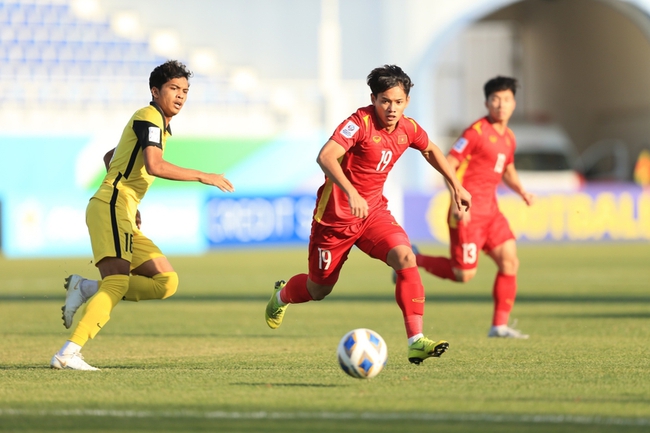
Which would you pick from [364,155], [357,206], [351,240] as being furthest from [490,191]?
[357,206]

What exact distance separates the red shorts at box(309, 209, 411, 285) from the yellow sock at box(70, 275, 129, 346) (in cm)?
131

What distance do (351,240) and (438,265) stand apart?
8.59ft

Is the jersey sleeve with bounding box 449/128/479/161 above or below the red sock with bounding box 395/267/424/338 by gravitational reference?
above

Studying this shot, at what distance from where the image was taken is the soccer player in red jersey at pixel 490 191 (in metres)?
9.48

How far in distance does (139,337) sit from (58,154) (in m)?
17.2

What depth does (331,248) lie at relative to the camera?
752cm

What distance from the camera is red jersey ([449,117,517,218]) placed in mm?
9516

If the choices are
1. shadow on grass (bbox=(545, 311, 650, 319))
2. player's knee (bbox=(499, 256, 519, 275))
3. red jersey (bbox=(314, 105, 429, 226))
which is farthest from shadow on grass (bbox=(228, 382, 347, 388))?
shadow on grass (bbox=(545, 311, 650, 319))

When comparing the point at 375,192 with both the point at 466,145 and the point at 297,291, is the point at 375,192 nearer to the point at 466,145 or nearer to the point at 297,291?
the point at 297,291

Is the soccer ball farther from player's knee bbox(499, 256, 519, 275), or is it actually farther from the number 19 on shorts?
player's knee bbox(499, 256, 519, 275)

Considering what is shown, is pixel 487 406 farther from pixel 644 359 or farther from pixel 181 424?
pixel 644 359

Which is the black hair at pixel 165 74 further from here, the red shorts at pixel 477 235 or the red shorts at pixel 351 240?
the red shorts at pixel 477 235

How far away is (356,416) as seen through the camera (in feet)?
17.3

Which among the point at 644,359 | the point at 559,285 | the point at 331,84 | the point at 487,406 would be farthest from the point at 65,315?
the point at 331,84
